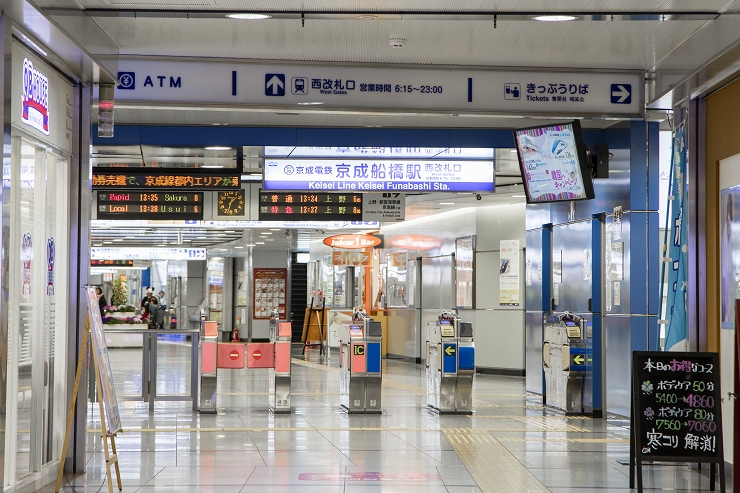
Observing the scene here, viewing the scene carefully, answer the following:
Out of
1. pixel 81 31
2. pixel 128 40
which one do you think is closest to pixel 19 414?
pixel 81 31

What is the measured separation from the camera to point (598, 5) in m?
5.79

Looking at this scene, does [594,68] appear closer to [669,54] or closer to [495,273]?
[669,54]

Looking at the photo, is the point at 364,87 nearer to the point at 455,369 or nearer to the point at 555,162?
the point at 555,162

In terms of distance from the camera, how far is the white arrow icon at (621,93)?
7008 millimetres

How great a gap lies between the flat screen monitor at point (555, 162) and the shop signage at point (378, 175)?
4.53 feet

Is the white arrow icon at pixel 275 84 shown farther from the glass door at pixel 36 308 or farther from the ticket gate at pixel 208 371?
the ticket gate at pixel 208 371

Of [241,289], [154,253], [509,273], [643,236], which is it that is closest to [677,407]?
[643,236]

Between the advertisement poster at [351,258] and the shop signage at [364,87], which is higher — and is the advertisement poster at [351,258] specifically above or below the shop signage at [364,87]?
below

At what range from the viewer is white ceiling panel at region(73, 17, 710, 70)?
632 centimetres

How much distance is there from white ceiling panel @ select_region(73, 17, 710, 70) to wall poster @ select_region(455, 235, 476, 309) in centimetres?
924

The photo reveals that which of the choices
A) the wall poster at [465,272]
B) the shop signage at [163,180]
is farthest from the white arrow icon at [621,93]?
the wall poster at [465,272]

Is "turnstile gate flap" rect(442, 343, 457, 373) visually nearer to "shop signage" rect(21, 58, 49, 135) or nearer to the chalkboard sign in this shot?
the chalkboard sign

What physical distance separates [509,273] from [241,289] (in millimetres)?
17073

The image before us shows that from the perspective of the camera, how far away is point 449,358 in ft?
32.2
